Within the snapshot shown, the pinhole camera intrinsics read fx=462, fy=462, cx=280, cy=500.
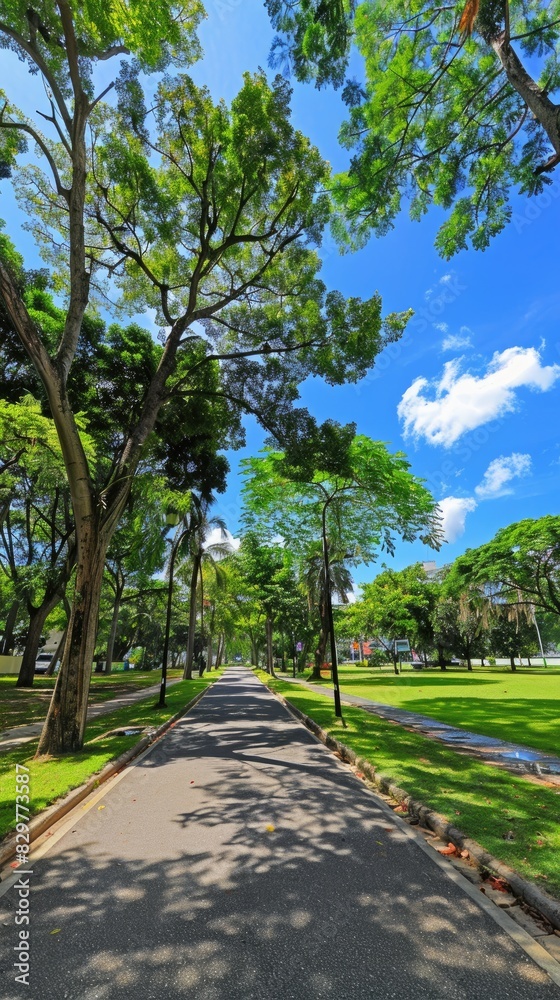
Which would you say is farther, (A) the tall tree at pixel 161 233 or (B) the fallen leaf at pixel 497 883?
(A) the tall tree at pixel 161 233

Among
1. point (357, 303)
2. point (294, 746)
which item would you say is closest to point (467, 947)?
point (294, 746)

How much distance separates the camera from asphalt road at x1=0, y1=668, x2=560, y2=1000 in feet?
8.40

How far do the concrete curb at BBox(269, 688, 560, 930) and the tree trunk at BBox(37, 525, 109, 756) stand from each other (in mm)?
4965

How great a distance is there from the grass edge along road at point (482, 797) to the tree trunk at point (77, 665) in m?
5.13

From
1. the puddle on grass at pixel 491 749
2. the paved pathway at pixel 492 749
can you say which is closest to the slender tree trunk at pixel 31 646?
the paved pathway at pixel 492 749

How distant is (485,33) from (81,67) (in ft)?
24.6

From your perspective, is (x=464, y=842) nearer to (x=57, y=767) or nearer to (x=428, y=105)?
(x=57, y=767)

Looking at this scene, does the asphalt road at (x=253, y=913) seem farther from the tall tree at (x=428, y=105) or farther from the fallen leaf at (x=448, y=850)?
the tall tree at (x=428, y=105)

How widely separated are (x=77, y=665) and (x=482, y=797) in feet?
22.2

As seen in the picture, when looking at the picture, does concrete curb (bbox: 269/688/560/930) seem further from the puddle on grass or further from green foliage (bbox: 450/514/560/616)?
green foliage (bbox: 450/514/560/616)

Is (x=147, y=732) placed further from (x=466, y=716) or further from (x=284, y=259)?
(x=284, y=259)

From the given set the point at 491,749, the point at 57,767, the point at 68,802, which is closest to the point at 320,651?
the point at 491,749

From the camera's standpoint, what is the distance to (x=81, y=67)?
9039mm

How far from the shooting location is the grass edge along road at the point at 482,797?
3.97m
